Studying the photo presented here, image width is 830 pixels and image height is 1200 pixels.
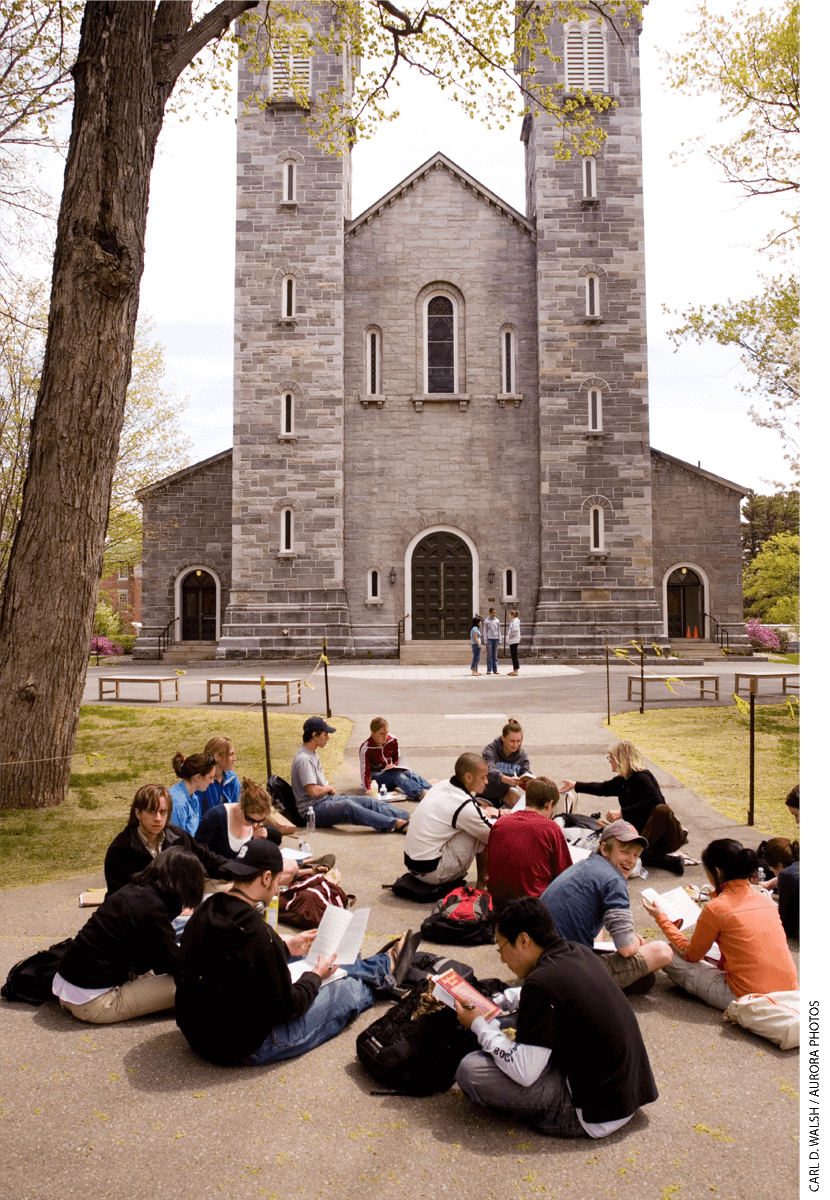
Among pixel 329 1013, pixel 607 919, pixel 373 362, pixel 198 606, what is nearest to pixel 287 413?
pixel 373 362

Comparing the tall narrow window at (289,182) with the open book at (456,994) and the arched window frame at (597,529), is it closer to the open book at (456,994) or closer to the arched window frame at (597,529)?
the arched window frame at (597,529)

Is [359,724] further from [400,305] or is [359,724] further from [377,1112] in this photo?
[400,305]

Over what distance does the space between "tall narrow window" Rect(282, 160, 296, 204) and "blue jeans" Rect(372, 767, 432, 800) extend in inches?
966

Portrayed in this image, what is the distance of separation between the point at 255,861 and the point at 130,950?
3.09ft

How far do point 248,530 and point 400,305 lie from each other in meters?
9.24

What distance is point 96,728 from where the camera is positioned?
13.6m

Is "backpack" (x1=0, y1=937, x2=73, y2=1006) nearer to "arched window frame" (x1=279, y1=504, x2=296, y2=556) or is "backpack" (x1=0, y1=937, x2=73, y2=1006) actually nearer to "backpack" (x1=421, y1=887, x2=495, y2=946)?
"backpack" (x1=421, y1=887, x2=495, y2=946)

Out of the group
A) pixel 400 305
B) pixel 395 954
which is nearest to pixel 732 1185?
pixel 395 954

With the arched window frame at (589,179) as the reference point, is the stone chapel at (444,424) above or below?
below

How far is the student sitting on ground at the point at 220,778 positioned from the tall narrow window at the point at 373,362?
22938mm

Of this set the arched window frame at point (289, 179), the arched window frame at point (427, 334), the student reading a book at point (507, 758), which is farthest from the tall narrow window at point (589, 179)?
the student reading a book at point (507, 758)

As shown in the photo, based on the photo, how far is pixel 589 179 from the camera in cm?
2895

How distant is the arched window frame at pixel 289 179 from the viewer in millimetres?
28789
